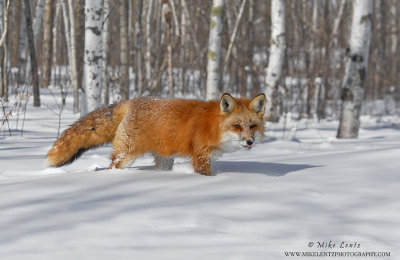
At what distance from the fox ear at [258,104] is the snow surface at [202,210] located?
2.08ft

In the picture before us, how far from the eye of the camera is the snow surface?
2404 mm

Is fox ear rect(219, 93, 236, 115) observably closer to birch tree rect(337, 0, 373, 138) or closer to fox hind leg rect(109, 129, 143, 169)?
fox hind leg rect(109, 129, 143, 169)

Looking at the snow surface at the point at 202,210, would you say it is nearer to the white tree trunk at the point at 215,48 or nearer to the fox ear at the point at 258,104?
the fox ear at the point at 258,104

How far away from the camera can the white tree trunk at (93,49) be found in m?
7.52

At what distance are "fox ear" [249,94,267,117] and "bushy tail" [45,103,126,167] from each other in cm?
138

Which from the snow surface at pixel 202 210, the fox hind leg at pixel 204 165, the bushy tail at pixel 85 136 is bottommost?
the snow surface at pixel 202 210

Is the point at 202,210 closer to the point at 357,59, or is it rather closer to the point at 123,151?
the point at 123,151

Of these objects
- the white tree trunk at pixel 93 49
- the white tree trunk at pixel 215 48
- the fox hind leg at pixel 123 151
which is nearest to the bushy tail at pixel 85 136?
the fox hind leg at pixel 123 151

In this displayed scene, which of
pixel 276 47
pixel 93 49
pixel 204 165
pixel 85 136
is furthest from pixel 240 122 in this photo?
pixel 276 47

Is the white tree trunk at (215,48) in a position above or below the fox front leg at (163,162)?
above

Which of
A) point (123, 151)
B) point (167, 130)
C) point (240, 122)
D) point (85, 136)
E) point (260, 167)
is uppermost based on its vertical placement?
point (240, 122)

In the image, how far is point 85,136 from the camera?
4.63 meters

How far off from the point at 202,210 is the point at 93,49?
5278 millimetres

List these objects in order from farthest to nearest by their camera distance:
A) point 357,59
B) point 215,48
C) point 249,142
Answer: point 215,48 < point 357,59 < point 249,142
